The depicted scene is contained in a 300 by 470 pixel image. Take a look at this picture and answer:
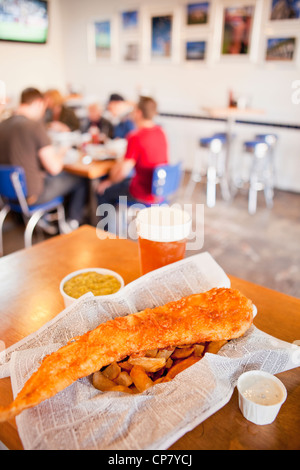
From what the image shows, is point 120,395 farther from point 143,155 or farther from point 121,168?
point 143,155

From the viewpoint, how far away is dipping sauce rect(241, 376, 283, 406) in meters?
0.87

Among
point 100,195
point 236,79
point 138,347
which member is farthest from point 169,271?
point 236,79

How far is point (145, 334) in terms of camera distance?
101 cm

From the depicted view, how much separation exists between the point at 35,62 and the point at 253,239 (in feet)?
21.6

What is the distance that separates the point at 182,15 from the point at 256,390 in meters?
7.14

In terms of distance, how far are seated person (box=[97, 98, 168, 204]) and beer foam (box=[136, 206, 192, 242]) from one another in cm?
221

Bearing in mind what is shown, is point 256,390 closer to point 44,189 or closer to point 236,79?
point 44,189

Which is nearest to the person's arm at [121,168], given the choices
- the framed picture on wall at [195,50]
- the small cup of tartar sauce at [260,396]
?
the small cup of tartar sauce at [260,396]

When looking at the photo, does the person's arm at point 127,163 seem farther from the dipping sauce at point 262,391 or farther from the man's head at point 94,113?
the dipping sauce at point 262,391

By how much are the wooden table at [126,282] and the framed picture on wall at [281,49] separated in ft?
17.2

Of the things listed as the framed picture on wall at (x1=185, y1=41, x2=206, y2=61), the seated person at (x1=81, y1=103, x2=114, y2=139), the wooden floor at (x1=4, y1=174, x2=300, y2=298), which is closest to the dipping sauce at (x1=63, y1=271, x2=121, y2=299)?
the wooden floor at (x1=4, y1=174, x2=300, y2=298)

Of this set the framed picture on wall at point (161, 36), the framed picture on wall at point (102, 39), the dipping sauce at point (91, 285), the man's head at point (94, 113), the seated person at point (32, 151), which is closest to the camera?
the dipping sauce at point (91, 285)

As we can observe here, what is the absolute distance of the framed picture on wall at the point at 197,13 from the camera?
20.5ft

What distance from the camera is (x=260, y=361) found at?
985 millimetres
